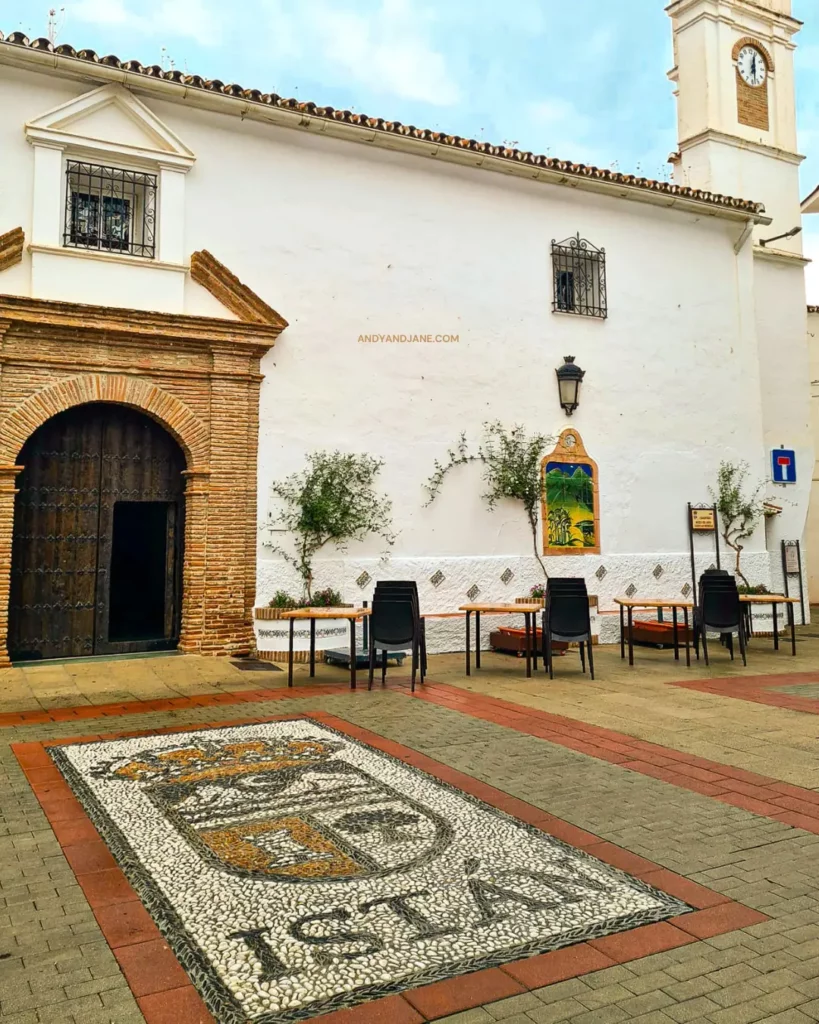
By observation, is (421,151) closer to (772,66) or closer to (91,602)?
(91,602)

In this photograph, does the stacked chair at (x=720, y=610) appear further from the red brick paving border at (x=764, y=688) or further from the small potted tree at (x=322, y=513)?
the small potted tree at (x=322, y=513)

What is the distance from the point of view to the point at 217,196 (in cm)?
919

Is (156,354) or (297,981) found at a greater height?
(156,354)

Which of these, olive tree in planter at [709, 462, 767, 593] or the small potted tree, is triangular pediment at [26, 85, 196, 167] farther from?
olive tree in planter at [709, 462, 767, 593]

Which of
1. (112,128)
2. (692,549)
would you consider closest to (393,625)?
(112,128)

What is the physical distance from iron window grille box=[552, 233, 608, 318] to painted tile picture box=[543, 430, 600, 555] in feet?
6.25

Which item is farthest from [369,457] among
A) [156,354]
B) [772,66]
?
[772,66]

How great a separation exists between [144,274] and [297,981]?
7.97m

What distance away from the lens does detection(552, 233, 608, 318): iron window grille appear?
37.4 feet

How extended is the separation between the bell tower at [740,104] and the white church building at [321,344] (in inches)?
4.6

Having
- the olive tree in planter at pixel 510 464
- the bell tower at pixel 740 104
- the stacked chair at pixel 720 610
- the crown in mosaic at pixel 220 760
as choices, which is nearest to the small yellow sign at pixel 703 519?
the olive tree in planter at pixel 510 464

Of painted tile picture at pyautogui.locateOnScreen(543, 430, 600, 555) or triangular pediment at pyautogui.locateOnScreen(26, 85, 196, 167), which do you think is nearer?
triangular pediment at pyautogui.locateOnScreen(26, 85, 196, 167)

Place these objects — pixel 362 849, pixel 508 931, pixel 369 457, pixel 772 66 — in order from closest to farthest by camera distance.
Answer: pixel 508 931, pixel 362 849, pixel 369 457, pixel 772 66

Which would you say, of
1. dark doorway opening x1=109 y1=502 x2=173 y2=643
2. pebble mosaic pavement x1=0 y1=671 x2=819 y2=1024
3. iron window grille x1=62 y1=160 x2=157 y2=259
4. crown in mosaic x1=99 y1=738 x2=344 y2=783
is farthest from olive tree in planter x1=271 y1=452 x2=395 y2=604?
pebble mosaic pavement x1=0 y1=671 x2=819 y2=1024
